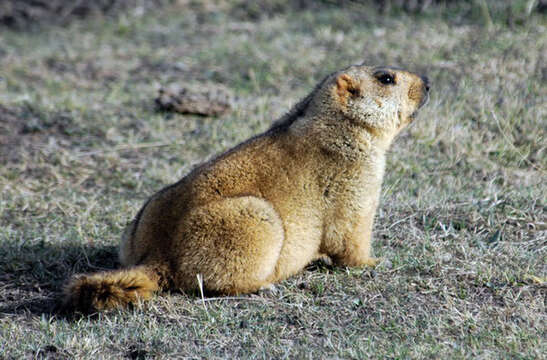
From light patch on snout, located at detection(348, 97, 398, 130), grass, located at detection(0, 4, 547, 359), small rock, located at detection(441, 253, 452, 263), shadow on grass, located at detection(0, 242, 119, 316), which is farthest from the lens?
small rock, located at detection(441, 253, 452, 263)

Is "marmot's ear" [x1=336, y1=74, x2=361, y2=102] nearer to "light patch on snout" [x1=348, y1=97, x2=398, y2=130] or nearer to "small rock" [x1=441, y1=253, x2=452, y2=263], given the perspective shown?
"light patch on snout" [x1=348, y1=97, x2=398, y2=130]

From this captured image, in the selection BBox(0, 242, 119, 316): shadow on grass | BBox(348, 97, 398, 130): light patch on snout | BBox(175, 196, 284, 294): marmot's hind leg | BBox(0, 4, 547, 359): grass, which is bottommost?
BBox(0, 242, 119, 316): shadow on grass

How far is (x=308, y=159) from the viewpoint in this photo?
4574 millimetres

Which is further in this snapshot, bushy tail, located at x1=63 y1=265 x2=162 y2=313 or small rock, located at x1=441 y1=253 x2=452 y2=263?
small rock, located at x1=441 y1=253 x2=452 y2=263

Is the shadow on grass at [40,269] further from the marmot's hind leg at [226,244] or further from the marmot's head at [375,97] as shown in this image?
the marmot's head at [375,97]

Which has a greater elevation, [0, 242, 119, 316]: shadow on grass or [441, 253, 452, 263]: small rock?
[441, 253, 452, 263]: small rock

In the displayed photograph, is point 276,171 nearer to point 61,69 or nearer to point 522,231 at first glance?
point 522,231

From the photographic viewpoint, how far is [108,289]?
4.05 metres

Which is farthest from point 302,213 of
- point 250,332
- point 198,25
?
point 198,25

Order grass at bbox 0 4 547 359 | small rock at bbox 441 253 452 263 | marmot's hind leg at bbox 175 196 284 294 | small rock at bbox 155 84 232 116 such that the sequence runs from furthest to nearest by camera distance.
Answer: small rock at bbox 155 84 232 116
small rock at bbox 441 253 452 263
marmot's hind leg at bbox 175 196 284 294
grass at bbox 0 4 547 359

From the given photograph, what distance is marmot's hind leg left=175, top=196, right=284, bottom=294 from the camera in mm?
4160

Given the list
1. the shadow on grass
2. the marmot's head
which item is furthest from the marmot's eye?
the shadow on grass

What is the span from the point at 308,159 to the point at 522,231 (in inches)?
73.7

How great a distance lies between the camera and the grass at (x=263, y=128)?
158 inches
